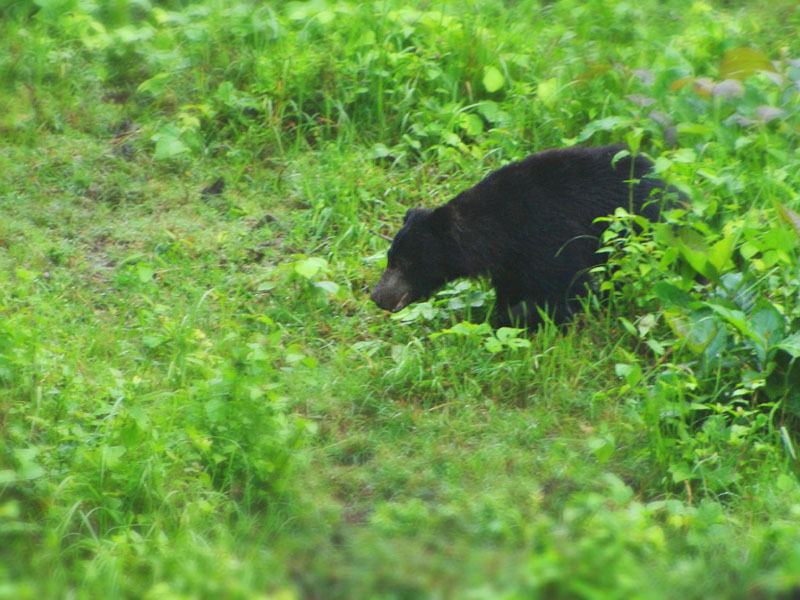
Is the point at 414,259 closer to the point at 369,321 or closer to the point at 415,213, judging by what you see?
the point at 415,213

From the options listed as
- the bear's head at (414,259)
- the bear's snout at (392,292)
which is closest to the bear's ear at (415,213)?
the bear's head at (414,259)

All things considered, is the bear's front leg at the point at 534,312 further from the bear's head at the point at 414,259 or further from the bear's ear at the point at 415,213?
the bear's ear at the point at 415,213

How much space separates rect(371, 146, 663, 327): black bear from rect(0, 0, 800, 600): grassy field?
7.1 inches

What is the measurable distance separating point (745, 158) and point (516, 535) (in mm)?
3457

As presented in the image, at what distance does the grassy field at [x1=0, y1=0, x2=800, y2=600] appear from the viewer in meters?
3.02

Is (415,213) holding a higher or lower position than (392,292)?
higher

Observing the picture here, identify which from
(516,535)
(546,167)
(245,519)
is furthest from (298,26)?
(516,535)

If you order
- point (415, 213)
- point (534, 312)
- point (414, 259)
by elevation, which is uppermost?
point (415, 213)

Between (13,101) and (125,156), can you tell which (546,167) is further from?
(13,101)

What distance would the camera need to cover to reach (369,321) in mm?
5176

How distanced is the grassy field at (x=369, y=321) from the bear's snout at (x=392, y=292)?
0.29 ft

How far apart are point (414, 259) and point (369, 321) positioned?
44 cm

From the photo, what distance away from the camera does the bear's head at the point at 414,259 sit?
16.5 feet

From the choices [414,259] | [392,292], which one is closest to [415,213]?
[414,259]
